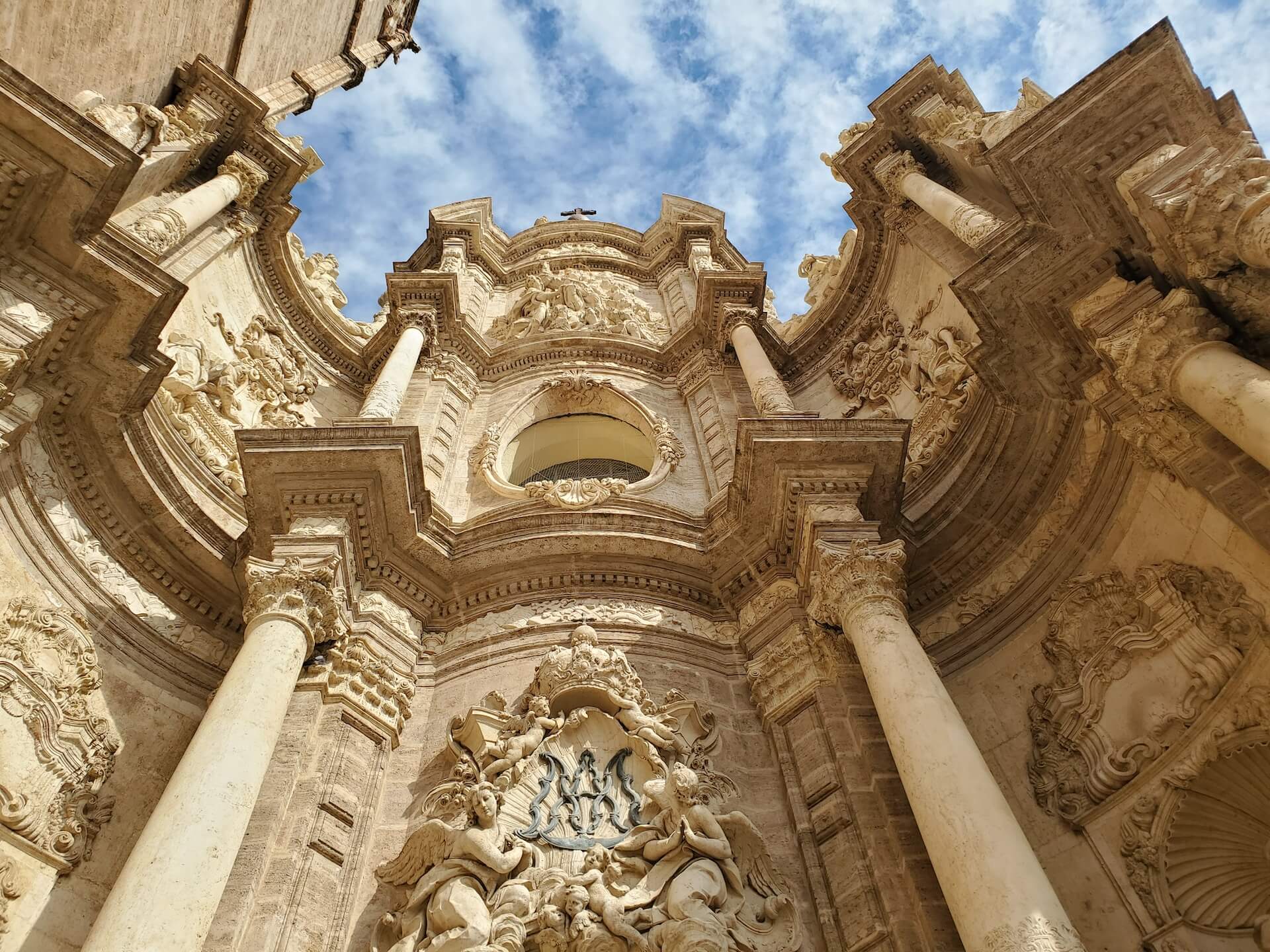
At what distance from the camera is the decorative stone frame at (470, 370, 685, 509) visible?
1215 cm

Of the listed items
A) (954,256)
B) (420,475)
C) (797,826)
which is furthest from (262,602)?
(954,256)

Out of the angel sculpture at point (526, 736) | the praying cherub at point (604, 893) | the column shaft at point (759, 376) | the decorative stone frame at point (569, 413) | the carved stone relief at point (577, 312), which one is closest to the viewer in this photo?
the praying cherub at point (604, 893)

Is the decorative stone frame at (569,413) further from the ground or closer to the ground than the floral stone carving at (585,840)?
further from the ground

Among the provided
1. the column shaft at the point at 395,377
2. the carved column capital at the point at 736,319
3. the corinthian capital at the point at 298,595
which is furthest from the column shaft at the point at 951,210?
the corinthian capital at the point at 298,595

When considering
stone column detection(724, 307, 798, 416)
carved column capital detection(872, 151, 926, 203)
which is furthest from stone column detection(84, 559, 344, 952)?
carved column capital detection(872, 151, 926, 203)

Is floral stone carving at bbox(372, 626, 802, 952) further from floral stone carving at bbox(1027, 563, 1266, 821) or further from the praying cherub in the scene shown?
floral stone carving at bbox(1027, 563, 1266, 821)

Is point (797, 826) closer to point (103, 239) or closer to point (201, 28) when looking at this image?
point (103, 239)

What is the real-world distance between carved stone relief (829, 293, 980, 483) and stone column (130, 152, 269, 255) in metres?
9.47

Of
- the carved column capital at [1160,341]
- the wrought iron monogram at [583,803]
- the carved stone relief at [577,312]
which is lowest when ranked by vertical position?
the wrought iron monogram at [583,803]

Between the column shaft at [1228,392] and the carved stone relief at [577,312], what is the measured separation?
413 inches

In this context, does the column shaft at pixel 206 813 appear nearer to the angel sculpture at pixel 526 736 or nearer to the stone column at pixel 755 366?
the angel sculpture at pixel 526 736

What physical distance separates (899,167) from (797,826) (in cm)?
1071

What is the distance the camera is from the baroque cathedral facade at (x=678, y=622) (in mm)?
6914

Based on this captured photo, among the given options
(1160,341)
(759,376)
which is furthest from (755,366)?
(1160,341)
